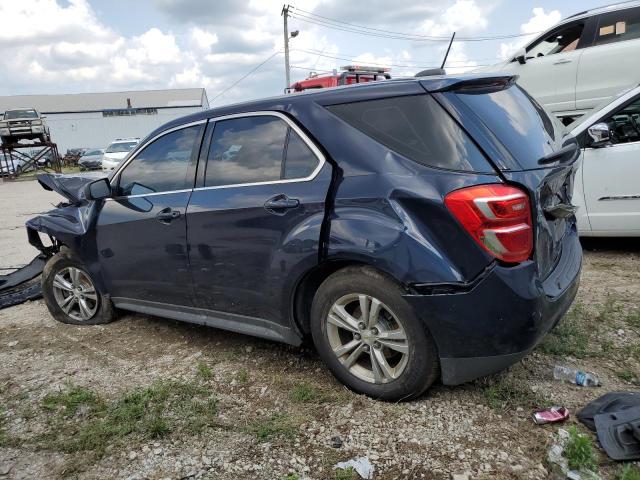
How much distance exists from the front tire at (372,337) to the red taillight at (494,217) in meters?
0.49

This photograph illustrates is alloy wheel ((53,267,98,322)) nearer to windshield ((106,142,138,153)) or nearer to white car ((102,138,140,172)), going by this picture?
white car ((102,138,140,172))

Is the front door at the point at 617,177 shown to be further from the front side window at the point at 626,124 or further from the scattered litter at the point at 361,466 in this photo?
the scattered litter at the point at 361,466

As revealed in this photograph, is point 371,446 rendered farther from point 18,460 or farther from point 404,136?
point 18,460

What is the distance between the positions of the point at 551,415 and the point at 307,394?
1.30 m

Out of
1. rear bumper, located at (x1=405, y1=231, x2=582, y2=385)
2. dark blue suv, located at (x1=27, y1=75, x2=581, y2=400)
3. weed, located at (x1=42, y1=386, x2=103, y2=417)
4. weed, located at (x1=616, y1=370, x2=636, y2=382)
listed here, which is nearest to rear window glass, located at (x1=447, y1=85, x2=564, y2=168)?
dark blue suv, located at (x1=27, y1=75, x2=581, y2=400)

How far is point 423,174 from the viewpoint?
8.73 ft

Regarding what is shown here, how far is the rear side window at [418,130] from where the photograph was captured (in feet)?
8.66

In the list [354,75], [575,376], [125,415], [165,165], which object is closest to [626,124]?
[575,376]

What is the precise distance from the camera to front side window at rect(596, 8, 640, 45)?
7.08 metres

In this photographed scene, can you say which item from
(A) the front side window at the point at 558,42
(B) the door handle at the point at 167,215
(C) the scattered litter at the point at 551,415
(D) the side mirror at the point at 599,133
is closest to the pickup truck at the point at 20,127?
(A) the front side window at the point at 558,42

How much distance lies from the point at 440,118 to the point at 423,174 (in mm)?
315

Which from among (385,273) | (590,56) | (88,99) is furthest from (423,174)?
(88,99)

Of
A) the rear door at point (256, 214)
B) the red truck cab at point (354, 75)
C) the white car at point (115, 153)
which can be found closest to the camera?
the rear door at point (256, 214)

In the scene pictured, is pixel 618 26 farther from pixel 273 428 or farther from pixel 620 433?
pixel 273 428
